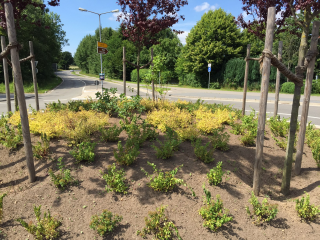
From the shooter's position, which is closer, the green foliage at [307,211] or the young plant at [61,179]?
the green foliage at [307,211]

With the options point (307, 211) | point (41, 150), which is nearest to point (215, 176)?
point (307, 211)

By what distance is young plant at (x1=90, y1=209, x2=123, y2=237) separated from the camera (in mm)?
2830

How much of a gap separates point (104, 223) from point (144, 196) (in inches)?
31.4

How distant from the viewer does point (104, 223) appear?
2.88 meters

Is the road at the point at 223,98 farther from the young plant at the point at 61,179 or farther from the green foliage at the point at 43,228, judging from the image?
the green foliage at the point at 43,228

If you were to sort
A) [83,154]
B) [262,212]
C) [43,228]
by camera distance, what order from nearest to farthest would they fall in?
[43,228]
[262,212]
[83,154]

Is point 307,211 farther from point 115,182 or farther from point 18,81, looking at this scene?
point 18,81

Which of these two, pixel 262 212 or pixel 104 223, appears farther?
pixel 262 212

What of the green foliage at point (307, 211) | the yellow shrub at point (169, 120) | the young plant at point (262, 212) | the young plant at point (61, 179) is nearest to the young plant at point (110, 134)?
the yellow shrub at point (169, 120)

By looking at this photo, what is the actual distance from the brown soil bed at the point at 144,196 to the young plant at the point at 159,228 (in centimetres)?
11

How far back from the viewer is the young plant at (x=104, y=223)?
2830mm

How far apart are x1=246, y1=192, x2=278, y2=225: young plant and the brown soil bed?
0.26 ft

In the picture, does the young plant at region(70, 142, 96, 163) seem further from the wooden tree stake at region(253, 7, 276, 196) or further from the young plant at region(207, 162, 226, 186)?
the wooden tree stake at region(253, 7, 276, 196)

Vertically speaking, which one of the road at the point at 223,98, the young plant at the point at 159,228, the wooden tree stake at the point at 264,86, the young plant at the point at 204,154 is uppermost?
the wooden tree stake at the point at 264,86
